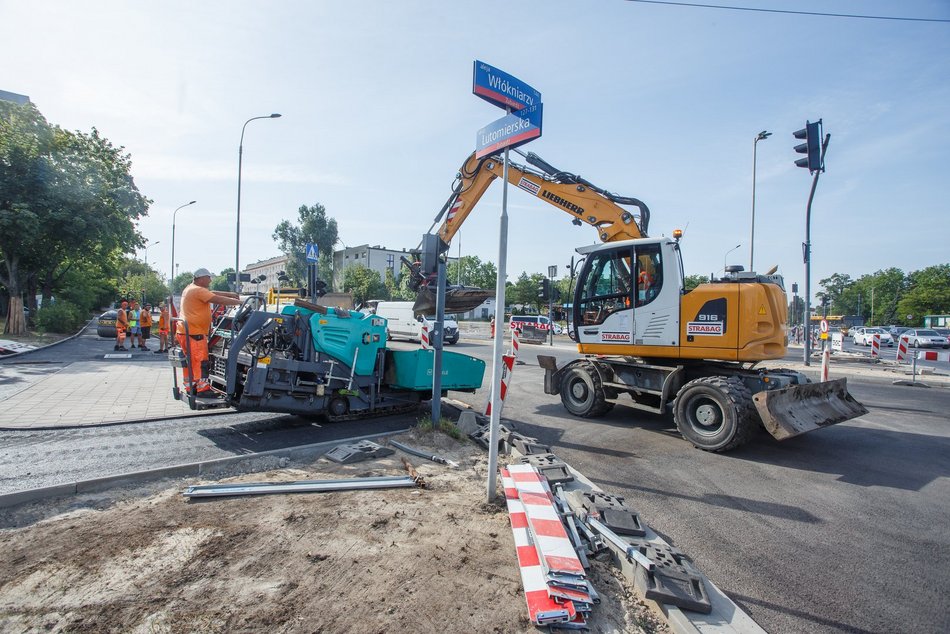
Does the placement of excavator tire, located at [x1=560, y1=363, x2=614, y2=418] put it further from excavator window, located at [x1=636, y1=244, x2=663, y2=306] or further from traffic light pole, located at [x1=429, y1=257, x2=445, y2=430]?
traffic light pole, located at [x1=429, y1=257, x2=445, y2=430]

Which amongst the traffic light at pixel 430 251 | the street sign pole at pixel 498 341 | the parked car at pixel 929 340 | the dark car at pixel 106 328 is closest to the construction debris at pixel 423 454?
the street sign pole at pixel 498 341

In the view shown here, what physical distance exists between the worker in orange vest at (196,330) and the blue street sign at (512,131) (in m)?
3.98

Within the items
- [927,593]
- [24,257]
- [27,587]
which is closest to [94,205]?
[24,257]

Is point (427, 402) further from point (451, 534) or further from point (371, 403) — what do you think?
point (451, 534)

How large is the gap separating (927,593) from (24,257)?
2832 cm

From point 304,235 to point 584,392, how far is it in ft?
159

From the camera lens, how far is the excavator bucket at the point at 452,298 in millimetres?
8109

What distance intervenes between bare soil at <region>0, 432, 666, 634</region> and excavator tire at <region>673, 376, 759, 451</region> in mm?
3583

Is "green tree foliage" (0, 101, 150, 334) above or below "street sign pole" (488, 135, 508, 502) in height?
above

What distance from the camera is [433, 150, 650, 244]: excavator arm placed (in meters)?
8.34

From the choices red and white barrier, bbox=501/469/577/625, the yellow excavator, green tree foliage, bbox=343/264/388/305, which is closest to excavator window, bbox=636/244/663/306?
the yellow excavator

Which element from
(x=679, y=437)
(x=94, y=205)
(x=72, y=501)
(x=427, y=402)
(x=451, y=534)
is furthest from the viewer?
(x=94, y=205)

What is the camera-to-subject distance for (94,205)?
2008 centimetres

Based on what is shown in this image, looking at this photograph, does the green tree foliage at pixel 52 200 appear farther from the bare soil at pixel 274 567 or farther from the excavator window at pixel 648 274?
the excavator window at pixel 648 274
